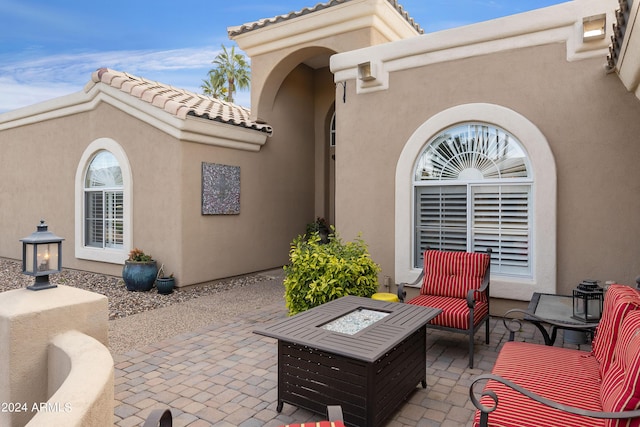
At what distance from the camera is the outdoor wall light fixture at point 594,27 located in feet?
18.8

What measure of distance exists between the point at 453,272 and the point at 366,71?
4.01 metres

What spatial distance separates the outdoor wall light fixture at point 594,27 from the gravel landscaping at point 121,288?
8.09 metres

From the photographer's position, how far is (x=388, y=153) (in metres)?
7.63

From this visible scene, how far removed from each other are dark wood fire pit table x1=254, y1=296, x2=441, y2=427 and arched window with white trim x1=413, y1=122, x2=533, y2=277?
3.11m

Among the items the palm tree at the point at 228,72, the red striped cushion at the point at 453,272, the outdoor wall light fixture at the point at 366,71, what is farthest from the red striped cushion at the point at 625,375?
the palm tree at the point at 228,72

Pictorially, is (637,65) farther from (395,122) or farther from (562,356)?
(395,122)

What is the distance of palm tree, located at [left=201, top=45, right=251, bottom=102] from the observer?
32.2 meters

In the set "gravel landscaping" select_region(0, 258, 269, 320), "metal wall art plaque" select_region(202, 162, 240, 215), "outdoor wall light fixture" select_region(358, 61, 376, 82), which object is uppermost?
"outdoor wall light fixture" select_region(358, 61, 376, 82)

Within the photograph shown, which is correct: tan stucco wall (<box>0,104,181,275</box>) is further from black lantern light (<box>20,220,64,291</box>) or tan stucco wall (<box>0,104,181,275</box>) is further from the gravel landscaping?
black lantern light (<box>20,220,64,291</box>)

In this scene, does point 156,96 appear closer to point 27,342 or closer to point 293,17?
point 293,17

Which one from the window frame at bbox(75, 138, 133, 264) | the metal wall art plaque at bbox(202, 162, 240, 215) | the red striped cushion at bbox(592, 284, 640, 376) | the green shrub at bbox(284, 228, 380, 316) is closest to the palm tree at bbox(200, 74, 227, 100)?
the window frame at bbox(75, 138, 133, 264)

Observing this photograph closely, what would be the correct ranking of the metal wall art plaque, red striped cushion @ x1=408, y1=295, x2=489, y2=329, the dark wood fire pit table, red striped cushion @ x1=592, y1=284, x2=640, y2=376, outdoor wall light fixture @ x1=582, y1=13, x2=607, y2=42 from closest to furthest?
red striped cushion @ x1=592, y1=284, x2=640, y2=376 < the dark wood fire pit table < red striped cushion @ x1=408, y1=295, x2=489, y2=329 < outdoor wall light fixture @ x1=582, y1=13, x2=607, y2=42 < the metal wall art plaque

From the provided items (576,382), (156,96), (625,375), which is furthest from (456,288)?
(156,96)

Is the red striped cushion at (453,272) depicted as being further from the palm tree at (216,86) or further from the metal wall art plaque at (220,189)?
the palm tree at (216,86)
